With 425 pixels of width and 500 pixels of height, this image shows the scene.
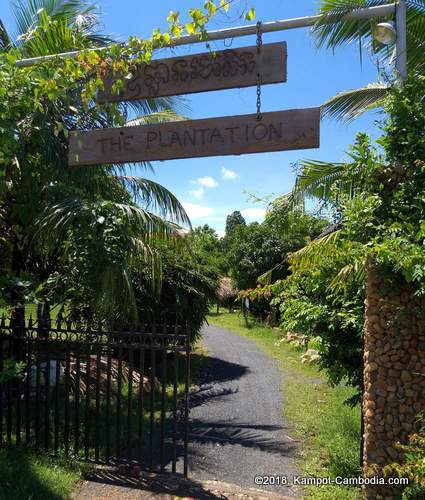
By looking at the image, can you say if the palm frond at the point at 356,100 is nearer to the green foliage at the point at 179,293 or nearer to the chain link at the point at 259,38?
the chain link at the point at 259,38

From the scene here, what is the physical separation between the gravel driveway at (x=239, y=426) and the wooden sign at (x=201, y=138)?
3.70 m

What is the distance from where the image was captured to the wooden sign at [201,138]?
3.08 meters

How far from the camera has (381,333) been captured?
368 centimetres

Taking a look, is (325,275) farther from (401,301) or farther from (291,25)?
(291,25)

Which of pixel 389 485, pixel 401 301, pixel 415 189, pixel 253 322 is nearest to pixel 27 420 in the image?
pixel 389 485

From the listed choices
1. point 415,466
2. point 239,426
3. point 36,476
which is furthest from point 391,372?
point 239,426

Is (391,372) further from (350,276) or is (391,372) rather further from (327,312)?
(327,312)

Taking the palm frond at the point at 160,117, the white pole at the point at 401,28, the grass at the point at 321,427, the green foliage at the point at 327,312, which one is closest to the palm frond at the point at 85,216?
the green foliage at the point at 327,312

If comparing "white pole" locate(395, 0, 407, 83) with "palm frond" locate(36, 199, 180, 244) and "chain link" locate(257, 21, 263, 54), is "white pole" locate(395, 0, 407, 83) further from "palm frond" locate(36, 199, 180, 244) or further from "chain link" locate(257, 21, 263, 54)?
"palm frond" locate(36, 199, 180, 244)

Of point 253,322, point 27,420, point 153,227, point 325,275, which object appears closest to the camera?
point 325,275

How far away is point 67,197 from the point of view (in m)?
5.89

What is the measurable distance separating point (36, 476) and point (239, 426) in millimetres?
3604

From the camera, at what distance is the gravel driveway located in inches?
213

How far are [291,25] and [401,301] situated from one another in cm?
235
